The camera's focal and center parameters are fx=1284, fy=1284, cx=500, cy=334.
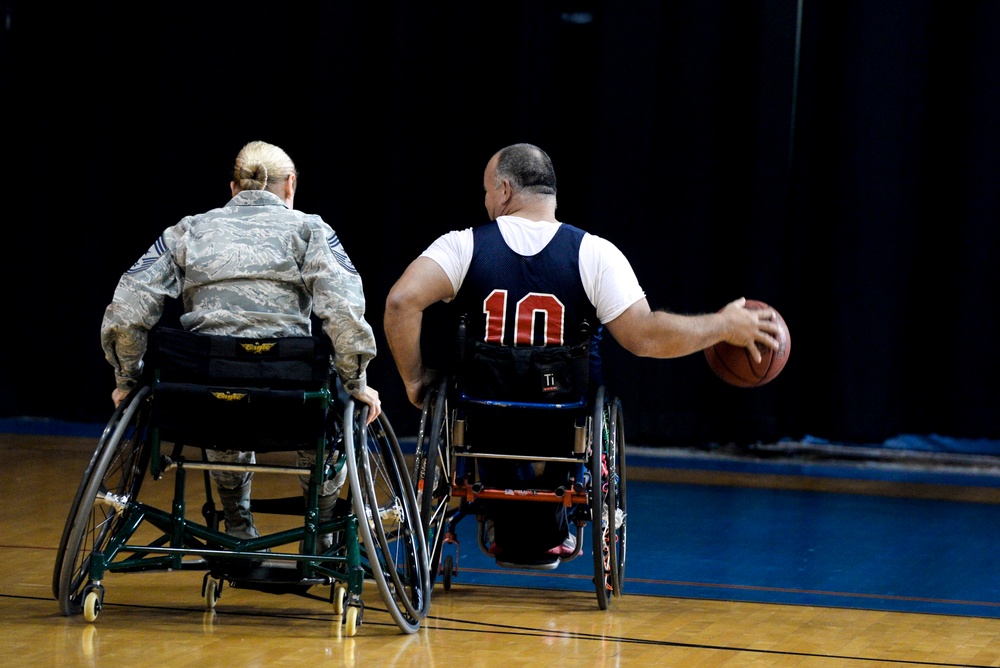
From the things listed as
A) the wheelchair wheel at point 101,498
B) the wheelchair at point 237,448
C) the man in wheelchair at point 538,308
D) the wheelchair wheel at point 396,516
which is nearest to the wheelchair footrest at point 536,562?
the man in wheelchair at point 538,308

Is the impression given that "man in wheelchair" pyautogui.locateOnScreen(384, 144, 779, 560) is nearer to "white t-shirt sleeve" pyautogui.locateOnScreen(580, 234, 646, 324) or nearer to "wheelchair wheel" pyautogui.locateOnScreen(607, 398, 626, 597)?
"white t-shirt sleeve" pyautogui.locateOnScreen(580, 234, 646, 324)

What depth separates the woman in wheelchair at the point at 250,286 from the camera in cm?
295

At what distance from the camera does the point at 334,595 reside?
10.3 ft

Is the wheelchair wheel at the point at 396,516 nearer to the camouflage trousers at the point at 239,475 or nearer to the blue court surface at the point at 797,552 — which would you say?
the camouflage trousers at the point at 239,475

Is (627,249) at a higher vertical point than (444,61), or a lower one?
lower

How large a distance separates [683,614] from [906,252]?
150 inches

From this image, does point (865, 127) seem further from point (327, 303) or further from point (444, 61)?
point (327, 303)

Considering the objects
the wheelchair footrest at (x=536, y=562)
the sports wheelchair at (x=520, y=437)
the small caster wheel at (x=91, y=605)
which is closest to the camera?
the small caster wheel at (x=91, y=605)

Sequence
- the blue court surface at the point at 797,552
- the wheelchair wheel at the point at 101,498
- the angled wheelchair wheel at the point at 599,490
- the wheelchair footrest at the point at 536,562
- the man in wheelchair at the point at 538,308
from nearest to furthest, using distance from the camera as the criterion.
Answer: the wheelchair wheel at the point at 101,498 < the angled wheelchair wheel at the point at 599,490 < the man in wheelchair at the point at 538,308 < the wheelchair footrest at the point at 536,562 < the blue court surface at the point at 797,552

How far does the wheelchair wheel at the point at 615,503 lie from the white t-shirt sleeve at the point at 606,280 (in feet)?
0.81

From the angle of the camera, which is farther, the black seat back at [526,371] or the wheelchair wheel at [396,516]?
the black seat back at [526,371]

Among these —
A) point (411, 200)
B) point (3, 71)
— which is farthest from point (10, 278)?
point (411, 200)

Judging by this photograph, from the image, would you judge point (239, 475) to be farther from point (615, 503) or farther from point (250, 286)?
point (615, 503)

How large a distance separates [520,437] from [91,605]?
112 centimetres
